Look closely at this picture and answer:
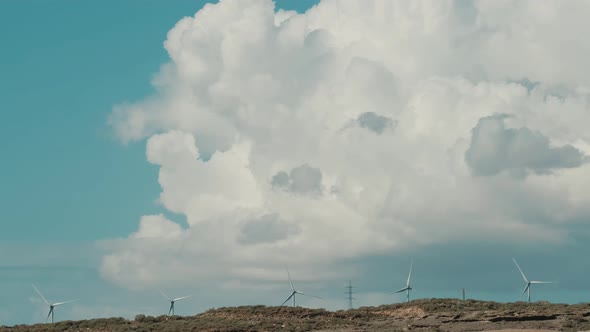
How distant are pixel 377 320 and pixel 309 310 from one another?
1182 centimetres

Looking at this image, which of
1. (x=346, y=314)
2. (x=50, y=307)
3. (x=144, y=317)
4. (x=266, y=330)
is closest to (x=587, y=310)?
(x=346, y=314)

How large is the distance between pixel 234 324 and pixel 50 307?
234ft

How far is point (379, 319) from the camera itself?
128125 millimetres

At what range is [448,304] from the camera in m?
140

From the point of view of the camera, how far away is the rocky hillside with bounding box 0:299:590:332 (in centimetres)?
11303

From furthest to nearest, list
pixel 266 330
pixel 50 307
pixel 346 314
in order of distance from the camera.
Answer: pixel 50 307 < pixel 346 314 < pixel 266 330

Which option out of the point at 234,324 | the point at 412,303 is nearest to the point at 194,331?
the point at 234,324

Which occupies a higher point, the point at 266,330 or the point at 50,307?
the point at 50,307

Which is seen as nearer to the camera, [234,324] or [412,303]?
[234,324]

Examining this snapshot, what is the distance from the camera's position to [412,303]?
14238 centimetres

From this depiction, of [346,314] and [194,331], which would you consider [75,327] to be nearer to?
[194,331]

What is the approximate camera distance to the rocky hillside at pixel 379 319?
371 feet

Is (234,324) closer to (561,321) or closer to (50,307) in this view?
(561,321)

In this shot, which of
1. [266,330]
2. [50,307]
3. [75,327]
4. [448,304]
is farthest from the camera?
[50,307]
